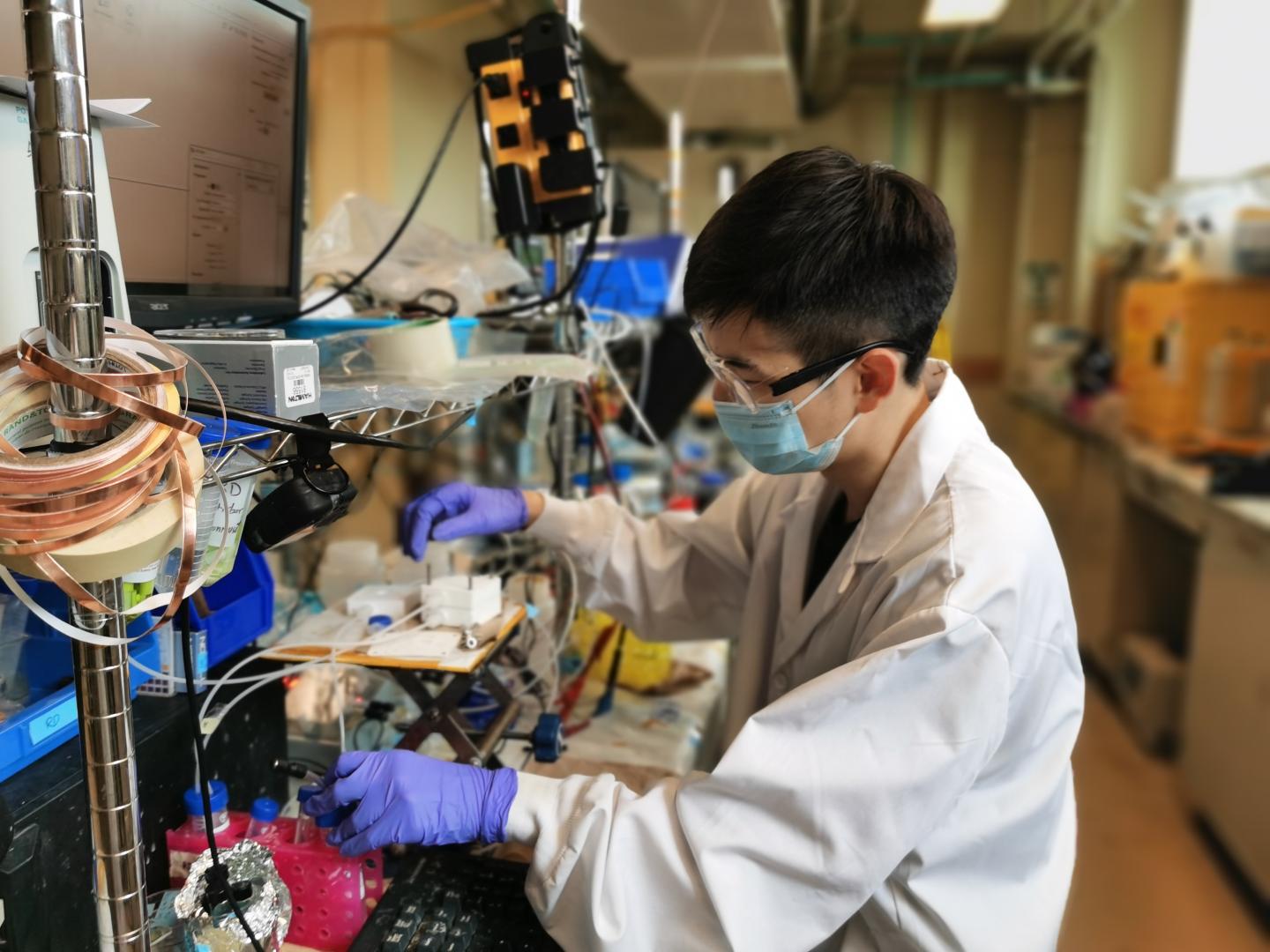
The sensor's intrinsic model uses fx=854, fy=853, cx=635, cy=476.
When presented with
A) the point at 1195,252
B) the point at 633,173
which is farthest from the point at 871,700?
the point at 1195,252

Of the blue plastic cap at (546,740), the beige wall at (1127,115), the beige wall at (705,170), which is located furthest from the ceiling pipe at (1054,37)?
the blue plastic cap at (546,740)

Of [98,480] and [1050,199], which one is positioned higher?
[1050,199]

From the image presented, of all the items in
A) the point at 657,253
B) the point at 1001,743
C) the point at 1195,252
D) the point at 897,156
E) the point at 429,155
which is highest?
the point at 897,156

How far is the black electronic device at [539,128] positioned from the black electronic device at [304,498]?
2.07 ft

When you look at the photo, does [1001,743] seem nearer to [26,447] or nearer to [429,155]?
[26,447]

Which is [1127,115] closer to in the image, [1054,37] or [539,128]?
[1054,37]

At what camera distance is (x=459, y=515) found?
124cm

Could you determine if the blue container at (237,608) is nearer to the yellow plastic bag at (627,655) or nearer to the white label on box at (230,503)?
the white label on box at (230,503)

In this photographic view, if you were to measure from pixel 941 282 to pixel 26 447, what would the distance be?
0.87 m

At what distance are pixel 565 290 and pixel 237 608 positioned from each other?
64cm

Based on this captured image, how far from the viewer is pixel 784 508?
4.17 ft

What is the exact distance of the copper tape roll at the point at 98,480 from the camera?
0.49m

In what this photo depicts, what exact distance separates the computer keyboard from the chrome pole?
26 centimetres

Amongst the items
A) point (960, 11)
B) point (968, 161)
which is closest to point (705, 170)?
point (960, 11)
